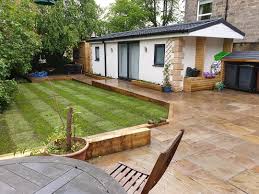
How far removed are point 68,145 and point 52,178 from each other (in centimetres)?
180

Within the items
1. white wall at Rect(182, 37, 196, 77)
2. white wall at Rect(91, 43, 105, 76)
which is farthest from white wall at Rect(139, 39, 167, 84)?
white wall at Rect(91, 43, 105, 76)

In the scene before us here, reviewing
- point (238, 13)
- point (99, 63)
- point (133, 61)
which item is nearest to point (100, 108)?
point (133, 61)

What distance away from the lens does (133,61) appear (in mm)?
13305

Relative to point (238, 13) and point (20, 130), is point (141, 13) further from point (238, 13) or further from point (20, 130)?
point (20, 130)

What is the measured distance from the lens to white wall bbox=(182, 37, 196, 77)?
10391 millimetres

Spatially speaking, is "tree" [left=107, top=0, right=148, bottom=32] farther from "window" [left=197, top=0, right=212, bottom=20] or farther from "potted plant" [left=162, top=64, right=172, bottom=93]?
"potted plant" [left=162, top=64, right=172, bottom=93]

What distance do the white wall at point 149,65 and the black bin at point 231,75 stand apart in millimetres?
3006

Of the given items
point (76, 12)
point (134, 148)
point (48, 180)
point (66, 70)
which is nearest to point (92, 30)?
point (76, 12)

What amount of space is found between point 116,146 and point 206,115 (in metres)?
3.41

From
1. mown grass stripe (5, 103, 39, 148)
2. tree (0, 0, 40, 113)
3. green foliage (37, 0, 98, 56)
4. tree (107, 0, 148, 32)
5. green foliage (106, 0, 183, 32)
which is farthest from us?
green foliage (106, 0, 183, 32)

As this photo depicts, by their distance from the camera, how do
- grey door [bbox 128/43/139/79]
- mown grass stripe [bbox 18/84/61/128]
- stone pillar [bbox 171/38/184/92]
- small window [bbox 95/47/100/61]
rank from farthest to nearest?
small window [bbox 95/47/100/61]
grey door [bbox 128/43/139/79]
stone pillar [bbox 171/38/184/92]
mown grass stripe [bbox 18/84/61/128]

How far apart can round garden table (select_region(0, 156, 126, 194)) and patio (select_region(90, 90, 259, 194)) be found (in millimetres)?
1577

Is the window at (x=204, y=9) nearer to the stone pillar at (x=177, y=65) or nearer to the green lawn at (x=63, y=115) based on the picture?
the stone pillar at (x=177, y=65)

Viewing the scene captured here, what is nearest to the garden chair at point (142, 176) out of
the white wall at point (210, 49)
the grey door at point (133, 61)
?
the white wall at point (210, 49)
